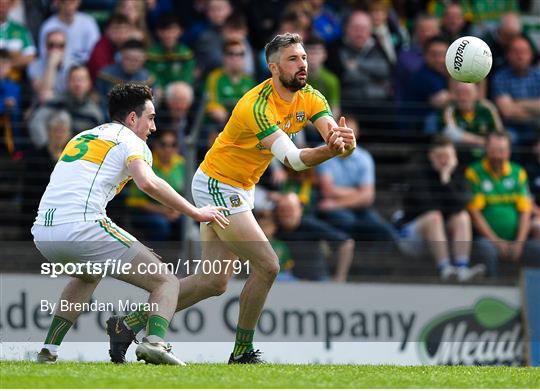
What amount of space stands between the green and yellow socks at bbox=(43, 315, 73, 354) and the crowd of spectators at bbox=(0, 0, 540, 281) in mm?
4361

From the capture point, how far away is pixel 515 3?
19.6 meters

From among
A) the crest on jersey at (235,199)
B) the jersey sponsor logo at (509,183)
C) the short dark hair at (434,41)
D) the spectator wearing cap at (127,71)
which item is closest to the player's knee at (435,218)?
the jersey sponsor logo at (509,183)

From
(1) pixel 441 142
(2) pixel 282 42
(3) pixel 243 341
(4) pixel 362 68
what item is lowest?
(3) pixel 243 341

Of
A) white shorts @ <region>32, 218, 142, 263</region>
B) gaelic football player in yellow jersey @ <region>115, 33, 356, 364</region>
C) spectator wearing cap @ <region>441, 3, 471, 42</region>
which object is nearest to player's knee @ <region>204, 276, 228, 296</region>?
gaelic football player in yellow jersey @ <region>115, 33, 356, 364</region>

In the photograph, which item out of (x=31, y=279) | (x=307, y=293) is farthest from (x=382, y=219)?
(x=31, y=279)

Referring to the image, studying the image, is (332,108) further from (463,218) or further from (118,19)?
(118,19)

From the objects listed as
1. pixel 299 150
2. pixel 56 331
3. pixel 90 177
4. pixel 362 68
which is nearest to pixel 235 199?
pixel 299 150

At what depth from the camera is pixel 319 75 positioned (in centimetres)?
1625

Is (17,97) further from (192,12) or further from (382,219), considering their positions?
(382,219)

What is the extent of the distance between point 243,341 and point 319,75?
658cm

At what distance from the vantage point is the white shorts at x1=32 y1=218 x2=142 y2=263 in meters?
9.12

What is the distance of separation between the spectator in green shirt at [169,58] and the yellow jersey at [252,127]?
18.8 feet

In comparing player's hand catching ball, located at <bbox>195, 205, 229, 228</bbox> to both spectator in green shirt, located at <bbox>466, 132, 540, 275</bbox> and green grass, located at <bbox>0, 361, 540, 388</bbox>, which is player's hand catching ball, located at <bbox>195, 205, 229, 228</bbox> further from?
spectator in green shirt, located at <bbox>466, 132, 540, 275</bbox>

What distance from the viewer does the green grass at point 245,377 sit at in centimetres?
837
